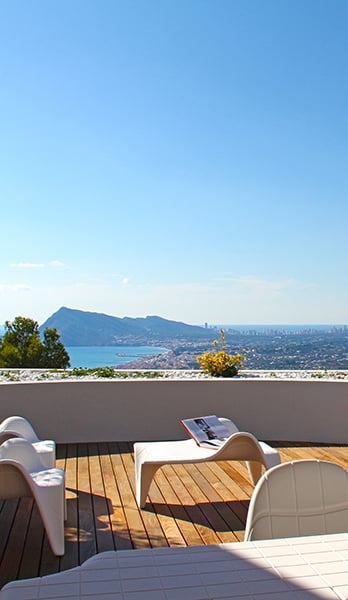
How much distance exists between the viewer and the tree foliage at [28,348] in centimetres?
1087

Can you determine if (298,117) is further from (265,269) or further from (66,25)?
(265,269)

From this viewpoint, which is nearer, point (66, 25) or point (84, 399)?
point (84, 399)

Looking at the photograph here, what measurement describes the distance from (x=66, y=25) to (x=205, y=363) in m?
4.41

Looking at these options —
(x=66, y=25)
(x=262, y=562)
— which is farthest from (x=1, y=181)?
(x=262, y=562)

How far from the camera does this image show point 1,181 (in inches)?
395

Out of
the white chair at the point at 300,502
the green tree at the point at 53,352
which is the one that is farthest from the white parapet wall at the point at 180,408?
the green tree at the point at 53,352

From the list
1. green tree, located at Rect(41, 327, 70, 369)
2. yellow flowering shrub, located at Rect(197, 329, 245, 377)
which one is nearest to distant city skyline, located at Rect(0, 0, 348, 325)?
green tree, located at Rect(41, 327, 70, 369)

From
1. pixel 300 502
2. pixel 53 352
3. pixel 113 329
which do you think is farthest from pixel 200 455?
pixel 113 329

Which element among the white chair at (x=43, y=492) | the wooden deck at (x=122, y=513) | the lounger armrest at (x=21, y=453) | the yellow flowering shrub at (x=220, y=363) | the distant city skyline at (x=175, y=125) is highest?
the distant city skyline at (x=175, y=125)

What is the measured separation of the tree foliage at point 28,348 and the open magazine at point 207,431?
6747mm

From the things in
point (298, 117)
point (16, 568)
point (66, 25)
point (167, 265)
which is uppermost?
point (66, 25)

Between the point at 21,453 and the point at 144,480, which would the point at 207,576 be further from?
the point at 144,480

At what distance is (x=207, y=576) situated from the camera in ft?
4.51

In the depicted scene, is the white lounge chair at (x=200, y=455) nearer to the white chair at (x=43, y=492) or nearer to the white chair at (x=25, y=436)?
the white chair at (x=25, y=436)
